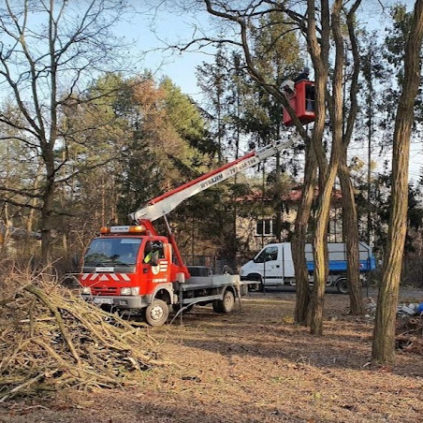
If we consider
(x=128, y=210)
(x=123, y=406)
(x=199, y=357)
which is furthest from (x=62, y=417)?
(x=128, y=210)

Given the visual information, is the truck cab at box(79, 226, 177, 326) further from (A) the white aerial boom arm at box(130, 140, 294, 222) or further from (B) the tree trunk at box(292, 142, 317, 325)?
(B) the tree trunk at box(292, 142, 317, 325)

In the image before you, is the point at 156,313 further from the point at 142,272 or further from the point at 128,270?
the point at 128,270

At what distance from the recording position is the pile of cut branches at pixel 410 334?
960 centimetres

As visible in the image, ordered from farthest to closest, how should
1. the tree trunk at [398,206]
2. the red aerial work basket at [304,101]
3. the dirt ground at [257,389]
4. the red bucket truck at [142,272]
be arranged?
the red aerial work basket at [304,101] → the red bucket truck at [142,272] → the tree trunk at [398,206] → the dirt ground at [257,389]

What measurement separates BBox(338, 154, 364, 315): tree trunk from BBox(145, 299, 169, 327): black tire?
5292 mm

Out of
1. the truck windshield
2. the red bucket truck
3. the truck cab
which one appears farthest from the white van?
the truck windshield

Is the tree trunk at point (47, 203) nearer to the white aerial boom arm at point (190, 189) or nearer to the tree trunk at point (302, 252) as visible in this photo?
the white aerial boom arm at point (190, 189)

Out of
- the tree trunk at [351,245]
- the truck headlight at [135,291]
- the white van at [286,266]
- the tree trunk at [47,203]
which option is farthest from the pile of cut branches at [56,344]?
the white van at [286,266]

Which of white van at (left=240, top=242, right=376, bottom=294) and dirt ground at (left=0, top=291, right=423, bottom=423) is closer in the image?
dirt ground at (left=0, top=291, right=423, bottom=423)

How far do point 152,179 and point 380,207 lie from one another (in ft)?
47.6

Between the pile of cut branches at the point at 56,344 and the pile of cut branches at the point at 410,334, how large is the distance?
4.55 meters

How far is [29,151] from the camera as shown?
21.0 meters

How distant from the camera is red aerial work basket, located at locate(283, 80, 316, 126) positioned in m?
13.9

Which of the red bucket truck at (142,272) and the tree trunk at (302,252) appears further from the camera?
the tree trunk at (302,252)
